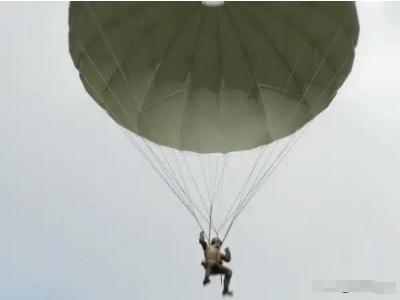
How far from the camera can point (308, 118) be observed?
1667 cm

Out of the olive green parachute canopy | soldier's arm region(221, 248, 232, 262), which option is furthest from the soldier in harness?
the olive green parachute canopy

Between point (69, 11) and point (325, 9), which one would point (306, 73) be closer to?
point (325, 9)

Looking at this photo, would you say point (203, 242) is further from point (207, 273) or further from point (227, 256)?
point (207, 273)

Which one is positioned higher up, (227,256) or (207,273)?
(227,256)

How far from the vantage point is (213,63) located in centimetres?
1622

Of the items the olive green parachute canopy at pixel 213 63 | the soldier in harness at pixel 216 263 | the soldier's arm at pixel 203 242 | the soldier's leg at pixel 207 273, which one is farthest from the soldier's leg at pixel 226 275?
the olive green parachute canopy at pixel 213 63

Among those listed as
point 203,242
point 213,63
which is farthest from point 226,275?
point 213,63

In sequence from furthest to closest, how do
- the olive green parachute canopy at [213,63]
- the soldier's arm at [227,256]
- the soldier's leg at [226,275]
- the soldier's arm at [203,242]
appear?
the olive green parachute canopy at [213,63]
the soldier's arm at [203,242]
the soldier's arm at [227,256]
the soldier's leg at [226,275]

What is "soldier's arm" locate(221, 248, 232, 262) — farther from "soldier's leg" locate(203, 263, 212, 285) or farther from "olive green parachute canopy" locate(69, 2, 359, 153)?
"olive green parachute canopy" locate(69, 2, 359, 153)

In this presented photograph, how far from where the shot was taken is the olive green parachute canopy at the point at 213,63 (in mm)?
15836

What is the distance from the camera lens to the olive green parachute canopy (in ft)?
52.0

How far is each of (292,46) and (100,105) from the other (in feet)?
12.6

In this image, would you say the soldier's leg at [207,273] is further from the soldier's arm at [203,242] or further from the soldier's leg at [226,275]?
the soldier's arm at [203,242]

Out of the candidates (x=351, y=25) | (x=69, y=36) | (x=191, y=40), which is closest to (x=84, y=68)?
(x=69, y=36)
